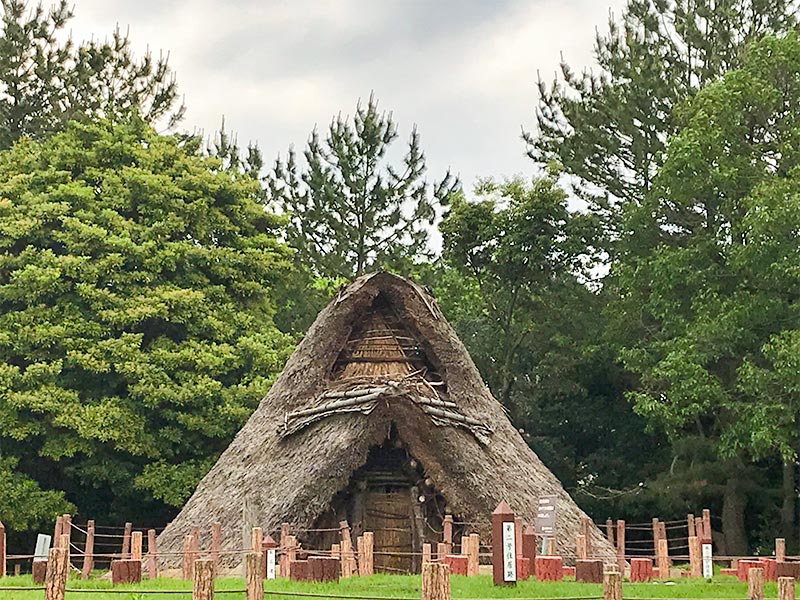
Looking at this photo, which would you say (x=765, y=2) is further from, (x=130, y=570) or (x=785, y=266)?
(x=130, y=570)

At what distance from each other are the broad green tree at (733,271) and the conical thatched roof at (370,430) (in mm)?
4519

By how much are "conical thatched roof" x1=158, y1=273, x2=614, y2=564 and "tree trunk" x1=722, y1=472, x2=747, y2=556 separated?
775 cm

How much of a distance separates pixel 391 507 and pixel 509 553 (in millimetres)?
6956

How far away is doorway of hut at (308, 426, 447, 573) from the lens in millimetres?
16969

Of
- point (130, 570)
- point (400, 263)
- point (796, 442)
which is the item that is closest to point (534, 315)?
point (400, 263)

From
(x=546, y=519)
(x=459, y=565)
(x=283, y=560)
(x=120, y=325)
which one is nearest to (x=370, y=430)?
(x=283, y=560)

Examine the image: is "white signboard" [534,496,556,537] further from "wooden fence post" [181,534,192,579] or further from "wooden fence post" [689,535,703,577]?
"wooden fence post" [181,534,192,579]

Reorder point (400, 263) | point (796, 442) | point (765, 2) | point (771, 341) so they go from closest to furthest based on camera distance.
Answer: point (771, 341) → point (796, 442) → point (765, 2) → point (400, 263)

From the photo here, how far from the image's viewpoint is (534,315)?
2969cm

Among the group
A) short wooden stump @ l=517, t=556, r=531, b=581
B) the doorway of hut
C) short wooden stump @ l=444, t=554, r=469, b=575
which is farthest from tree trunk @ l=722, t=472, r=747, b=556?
short wooden stump @ l=517, t=556, r=531, b=581

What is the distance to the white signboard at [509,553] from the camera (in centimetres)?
1044

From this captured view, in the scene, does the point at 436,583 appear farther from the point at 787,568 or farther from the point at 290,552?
the point at 290,552

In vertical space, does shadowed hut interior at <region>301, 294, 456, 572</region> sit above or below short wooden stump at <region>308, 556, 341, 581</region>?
above

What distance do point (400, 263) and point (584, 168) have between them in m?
7.28
